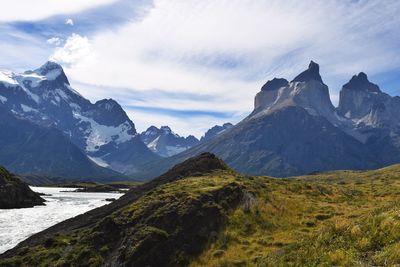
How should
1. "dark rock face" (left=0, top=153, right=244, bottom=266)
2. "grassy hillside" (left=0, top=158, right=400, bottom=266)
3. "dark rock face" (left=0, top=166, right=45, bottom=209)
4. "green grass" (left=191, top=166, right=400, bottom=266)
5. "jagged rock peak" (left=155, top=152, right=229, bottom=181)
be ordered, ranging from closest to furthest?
"green grass" (left=191, top=166, right=400, bottom=266)
"grassy hillside" (left=0, top=158, right=400, bottom=266)
"dark rock face" (left=0, top=153, right=244, bottom=266)
"jagged rock peak" (left=155, top=152, right=229, bottom=181)
"dark rock face" (left=0, top=166, right=45, bottom=209)

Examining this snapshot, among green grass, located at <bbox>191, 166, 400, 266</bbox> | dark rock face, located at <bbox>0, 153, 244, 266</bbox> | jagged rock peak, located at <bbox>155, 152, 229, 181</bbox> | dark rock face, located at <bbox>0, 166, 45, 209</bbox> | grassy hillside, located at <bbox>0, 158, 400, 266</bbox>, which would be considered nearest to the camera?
green grass, located at <bbox>191, 166, 400, 266</bbox>

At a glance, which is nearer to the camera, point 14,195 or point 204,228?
point 204,228

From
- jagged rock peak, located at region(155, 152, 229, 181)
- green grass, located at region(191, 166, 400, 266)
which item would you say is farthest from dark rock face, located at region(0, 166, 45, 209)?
green grass, located at region(191, 166, 400, 266)

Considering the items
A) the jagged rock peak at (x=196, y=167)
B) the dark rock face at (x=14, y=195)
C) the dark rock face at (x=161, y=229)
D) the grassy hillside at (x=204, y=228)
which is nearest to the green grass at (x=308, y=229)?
the grassy hillside at (x=204, y=228)

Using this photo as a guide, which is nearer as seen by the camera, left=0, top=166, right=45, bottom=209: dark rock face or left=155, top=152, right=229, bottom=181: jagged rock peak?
left=155, top=152, right=229, bottom=181: jagged rock peak

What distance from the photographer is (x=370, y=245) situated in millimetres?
23078

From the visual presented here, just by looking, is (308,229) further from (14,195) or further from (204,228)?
(14,195)

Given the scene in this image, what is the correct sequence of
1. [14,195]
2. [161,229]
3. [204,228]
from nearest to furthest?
[161,229] < [204,228] < [14,195]

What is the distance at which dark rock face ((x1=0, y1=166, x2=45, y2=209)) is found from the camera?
129875 millimetres

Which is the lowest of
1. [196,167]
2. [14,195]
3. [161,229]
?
[14,195]

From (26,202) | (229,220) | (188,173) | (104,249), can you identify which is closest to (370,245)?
(229,220)

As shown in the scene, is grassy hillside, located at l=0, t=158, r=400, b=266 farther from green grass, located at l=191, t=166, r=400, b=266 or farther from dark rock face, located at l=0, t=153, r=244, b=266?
green grass, located at l=191, t=166, r=400, b=266

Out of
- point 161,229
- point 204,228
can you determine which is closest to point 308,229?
point 204,228

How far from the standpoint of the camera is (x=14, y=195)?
134000 millimetres
